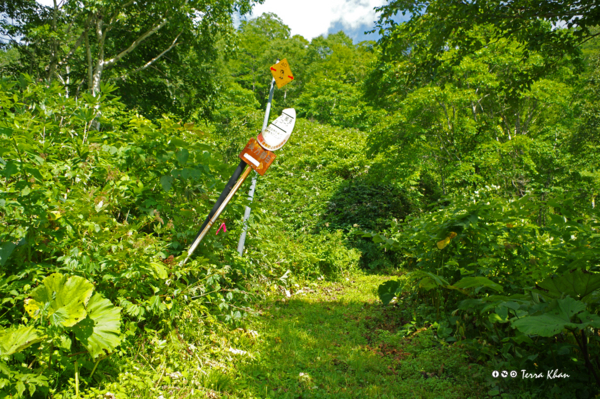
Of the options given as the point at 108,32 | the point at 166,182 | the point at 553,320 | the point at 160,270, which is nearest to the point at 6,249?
the point at 160,270

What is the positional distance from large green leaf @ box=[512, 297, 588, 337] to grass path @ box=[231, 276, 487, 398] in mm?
1125

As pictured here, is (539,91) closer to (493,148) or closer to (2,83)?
(493,148)

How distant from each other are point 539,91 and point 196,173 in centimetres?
1216

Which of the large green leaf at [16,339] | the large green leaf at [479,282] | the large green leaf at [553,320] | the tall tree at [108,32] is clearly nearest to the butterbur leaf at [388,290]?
the large green leaf at [479,282]

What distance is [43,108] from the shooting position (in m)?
2.70

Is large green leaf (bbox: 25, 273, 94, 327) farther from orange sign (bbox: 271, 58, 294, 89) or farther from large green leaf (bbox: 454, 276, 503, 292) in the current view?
orange sign (bbox: 271, 58, 294, 89)

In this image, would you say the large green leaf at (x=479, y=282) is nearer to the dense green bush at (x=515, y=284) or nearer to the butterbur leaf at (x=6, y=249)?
the dense green bush at (x=515, y=284)

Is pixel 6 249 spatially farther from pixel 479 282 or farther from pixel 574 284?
pixel 574 284

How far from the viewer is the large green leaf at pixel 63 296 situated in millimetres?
1748

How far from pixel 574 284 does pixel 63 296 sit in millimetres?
2719

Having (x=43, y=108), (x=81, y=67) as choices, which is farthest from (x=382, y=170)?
(x=81, y=67)

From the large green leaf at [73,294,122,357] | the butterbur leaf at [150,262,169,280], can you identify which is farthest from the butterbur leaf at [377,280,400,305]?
the large green leaf at [73,294,122,357]

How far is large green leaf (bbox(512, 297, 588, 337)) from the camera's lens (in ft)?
5.04

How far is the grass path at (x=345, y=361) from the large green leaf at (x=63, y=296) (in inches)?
49.7
